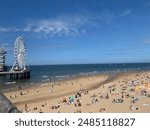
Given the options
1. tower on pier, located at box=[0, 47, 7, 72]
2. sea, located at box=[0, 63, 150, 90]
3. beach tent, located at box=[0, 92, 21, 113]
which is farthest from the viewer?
tower on pier, located at box=[0, 47, 7, 72]

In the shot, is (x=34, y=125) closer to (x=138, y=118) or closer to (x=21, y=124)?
(x=21, y=124)

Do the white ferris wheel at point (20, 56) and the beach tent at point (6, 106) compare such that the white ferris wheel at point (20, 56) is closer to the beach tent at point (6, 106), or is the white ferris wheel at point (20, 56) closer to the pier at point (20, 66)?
the pier at point (20, 66)

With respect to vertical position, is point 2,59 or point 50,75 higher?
point 2,59

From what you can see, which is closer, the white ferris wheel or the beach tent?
the beach tent

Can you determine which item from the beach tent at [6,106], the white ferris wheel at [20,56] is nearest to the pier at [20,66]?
the white ferris wheel at [20,56]

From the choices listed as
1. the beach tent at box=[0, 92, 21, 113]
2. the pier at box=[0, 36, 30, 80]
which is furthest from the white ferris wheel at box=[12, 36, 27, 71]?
the beach tent at box=[0, 92, 21, 113]

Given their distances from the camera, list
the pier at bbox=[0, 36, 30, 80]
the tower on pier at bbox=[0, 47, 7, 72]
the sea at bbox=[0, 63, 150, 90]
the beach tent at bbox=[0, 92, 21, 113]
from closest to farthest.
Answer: the beach tent at bbox=[0, 92, 21, 113] < the sea at bbox=[0, 63, 150, 90] < the pier at bbox=[0, 36, 30, 80] < the tower on pier at bbox=[0, 47, 7, 72]

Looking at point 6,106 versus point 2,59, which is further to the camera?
point 2,59

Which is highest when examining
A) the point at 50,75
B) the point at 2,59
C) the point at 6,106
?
the point at 2,59

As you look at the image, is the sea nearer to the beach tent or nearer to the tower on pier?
the tower on pier

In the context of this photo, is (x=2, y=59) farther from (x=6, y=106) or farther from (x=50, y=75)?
(x=6, y=106)

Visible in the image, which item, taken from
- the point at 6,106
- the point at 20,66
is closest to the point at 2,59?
the point at 20,66

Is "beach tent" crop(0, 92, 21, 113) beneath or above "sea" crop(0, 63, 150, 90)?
above
